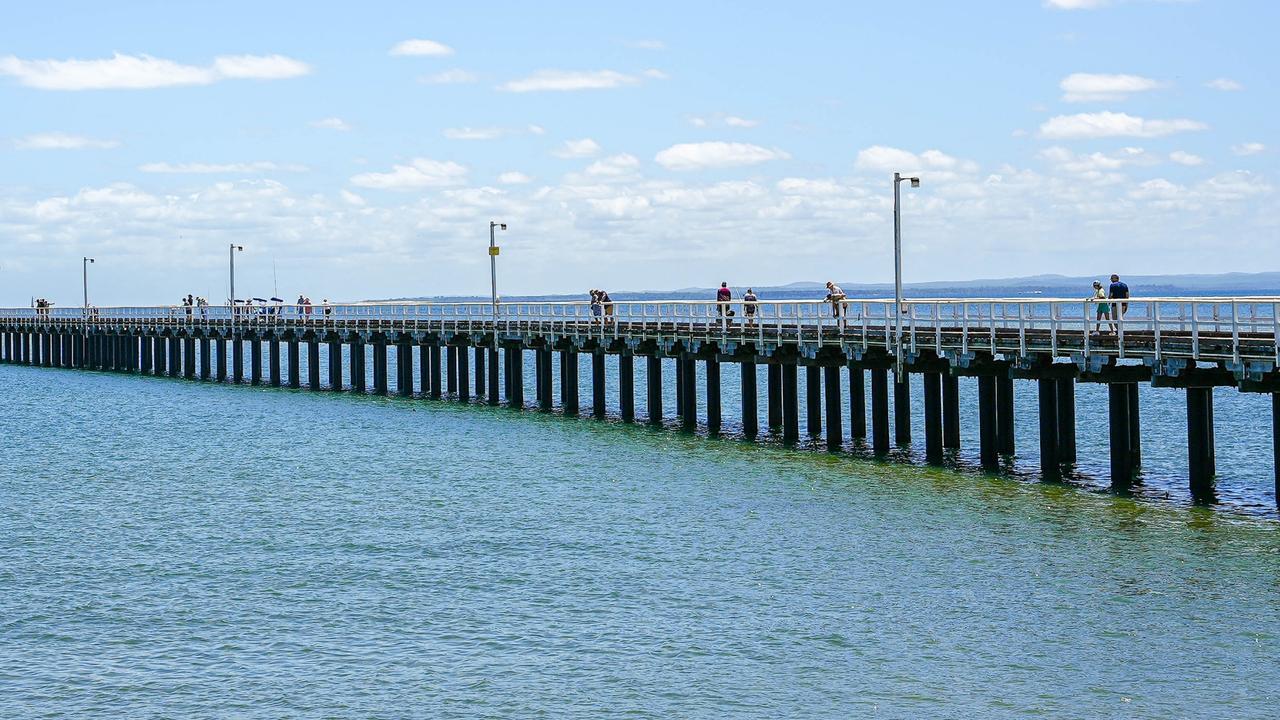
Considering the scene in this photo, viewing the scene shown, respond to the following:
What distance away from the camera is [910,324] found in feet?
125

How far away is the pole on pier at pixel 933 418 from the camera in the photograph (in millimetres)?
39031

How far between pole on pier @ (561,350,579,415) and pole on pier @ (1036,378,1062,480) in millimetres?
21525

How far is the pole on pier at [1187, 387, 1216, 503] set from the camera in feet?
103

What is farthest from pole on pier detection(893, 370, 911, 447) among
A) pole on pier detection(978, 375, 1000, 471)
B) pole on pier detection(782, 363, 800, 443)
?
pole on pier detection(978, 375, 1000, 471)

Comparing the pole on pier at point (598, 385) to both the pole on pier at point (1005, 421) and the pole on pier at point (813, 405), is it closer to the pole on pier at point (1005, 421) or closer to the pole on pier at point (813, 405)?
the pole on pier at point (813, 405)

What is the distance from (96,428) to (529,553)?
32.2 meters

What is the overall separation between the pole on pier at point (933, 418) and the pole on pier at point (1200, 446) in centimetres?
770

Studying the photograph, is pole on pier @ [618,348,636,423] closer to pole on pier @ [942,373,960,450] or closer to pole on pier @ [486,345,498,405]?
pole on pier @ [486,345,498,405]

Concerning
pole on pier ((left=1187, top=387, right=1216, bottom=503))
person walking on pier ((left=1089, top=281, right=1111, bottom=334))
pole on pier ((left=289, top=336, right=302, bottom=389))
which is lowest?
pole on pier ((left=1187, top=387, right=1216, bottom=503))

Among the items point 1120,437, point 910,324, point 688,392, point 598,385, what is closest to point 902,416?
point 910,324

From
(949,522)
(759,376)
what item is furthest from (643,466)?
(759,376)

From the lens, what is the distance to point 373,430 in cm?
5141

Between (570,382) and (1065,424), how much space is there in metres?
21.4

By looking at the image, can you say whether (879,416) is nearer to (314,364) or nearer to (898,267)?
(898,267)
